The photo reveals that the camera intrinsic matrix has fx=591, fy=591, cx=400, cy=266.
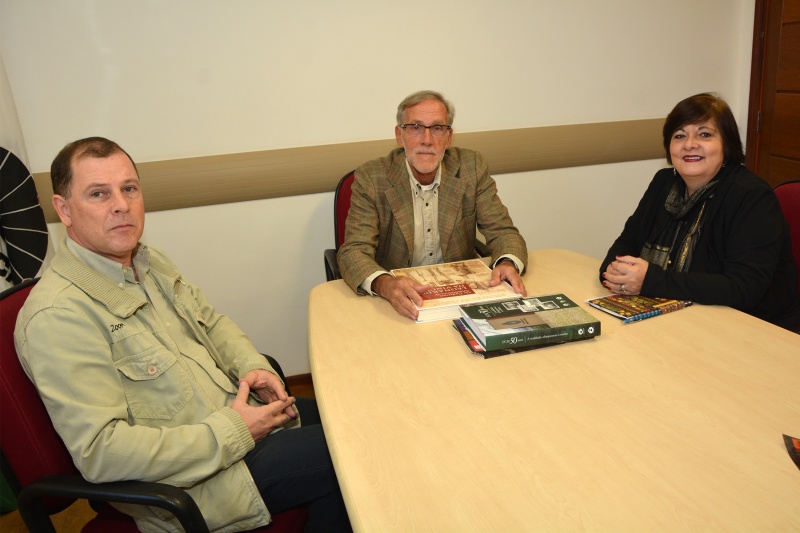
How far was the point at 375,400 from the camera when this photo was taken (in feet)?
4.56

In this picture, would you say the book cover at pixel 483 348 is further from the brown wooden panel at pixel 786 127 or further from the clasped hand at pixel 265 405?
the brown wooden panel at pixel 786 127

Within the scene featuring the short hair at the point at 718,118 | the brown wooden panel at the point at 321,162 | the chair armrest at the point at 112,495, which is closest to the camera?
the chair armrest at the point at 112,495

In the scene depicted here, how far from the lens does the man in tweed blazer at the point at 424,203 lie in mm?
2295

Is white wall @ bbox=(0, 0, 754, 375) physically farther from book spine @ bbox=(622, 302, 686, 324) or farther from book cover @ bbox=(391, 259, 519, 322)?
book spine @ bbox=(622, 302, 686, 324)

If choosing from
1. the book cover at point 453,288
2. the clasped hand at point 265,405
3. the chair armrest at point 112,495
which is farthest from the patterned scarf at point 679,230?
the chair armrest at point 112,495

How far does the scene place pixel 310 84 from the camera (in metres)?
2.83

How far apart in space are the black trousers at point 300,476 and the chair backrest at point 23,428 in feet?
1.41

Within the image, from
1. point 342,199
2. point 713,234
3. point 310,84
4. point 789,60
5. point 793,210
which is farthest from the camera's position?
point 789,60

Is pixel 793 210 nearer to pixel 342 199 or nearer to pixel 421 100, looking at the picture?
pixel 421 100

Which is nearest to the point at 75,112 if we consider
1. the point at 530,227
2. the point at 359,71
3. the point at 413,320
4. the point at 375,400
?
the point at 359,71

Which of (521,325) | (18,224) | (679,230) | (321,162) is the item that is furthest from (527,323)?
(18,224)

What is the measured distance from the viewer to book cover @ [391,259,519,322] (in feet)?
5.95

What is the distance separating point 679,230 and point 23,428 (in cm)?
204

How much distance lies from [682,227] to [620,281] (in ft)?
1.33
